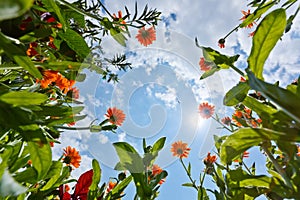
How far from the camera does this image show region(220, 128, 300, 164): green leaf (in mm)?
346

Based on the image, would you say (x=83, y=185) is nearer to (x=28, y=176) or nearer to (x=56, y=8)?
(x=28, y=176)

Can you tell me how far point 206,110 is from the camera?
85 cm

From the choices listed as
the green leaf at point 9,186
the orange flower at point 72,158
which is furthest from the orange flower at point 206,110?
the orange flower at point 72,158

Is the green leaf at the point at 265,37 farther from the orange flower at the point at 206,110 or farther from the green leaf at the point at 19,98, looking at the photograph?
the orange flower at the point at 206,110

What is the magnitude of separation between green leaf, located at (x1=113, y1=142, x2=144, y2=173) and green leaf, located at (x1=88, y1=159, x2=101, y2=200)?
18 cm

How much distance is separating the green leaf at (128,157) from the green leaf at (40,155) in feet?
0.43

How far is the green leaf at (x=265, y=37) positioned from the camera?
0.39m

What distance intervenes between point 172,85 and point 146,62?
8cm

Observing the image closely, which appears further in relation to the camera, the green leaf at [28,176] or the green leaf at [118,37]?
the green leaf at [118,37]

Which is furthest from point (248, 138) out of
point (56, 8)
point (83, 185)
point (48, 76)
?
point (48, 76)

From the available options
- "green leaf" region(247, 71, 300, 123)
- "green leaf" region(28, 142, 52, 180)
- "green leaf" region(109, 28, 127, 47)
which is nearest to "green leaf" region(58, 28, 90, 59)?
"green leaf" region(109, 28, 127, 47)

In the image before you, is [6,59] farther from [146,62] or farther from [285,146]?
[285,146]

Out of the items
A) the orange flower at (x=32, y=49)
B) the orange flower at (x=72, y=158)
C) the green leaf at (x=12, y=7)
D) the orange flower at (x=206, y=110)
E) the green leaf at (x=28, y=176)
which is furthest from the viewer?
the orange flower at (x=72, y=158)

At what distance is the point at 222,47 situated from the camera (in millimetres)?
1528
